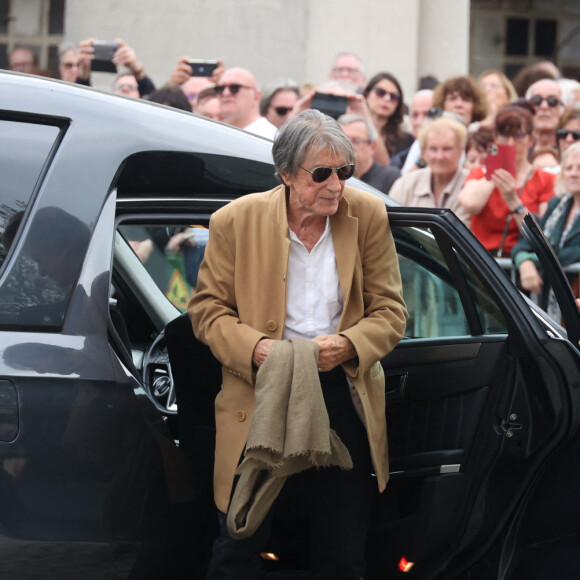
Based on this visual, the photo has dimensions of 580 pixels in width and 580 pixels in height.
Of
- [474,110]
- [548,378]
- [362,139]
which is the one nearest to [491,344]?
[548,378]

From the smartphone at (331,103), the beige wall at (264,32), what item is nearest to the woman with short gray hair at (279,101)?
the smartphone at (331,103)

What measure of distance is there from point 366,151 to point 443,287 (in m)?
2.94

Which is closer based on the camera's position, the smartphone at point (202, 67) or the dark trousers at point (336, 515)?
the dark trousers at point (336, 515)

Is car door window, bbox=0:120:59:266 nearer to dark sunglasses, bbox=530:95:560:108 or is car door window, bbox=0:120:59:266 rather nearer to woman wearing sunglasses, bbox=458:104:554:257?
woman wearing sunglasses, bbox=458:104:554:257

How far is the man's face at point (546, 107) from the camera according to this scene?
→ 24.2ft

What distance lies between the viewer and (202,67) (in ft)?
26.8

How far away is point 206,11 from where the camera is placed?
11.0 m

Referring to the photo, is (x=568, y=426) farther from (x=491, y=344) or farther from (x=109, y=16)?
(x=109, y=16)

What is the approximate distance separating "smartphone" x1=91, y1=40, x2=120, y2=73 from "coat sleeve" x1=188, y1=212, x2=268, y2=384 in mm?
4889

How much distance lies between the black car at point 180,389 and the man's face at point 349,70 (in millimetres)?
4823

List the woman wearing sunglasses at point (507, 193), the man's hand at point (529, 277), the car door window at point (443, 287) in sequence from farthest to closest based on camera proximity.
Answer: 1. the woman wearing sunglasses at point (507, 193)
2. the man's hand at point (529, 277)
3. the car door window at point (443, 287)

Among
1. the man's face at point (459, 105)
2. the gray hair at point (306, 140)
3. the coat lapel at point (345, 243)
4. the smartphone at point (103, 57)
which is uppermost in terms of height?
the smartphone at point (103, 57)

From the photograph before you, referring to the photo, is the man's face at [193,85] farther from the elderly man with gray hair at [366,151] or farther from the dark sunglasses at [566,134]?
the dark sunglasses at [566,134]

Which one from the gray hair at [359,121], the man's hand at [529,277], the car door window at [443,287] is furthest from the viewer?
the gray hair at [359,121]
